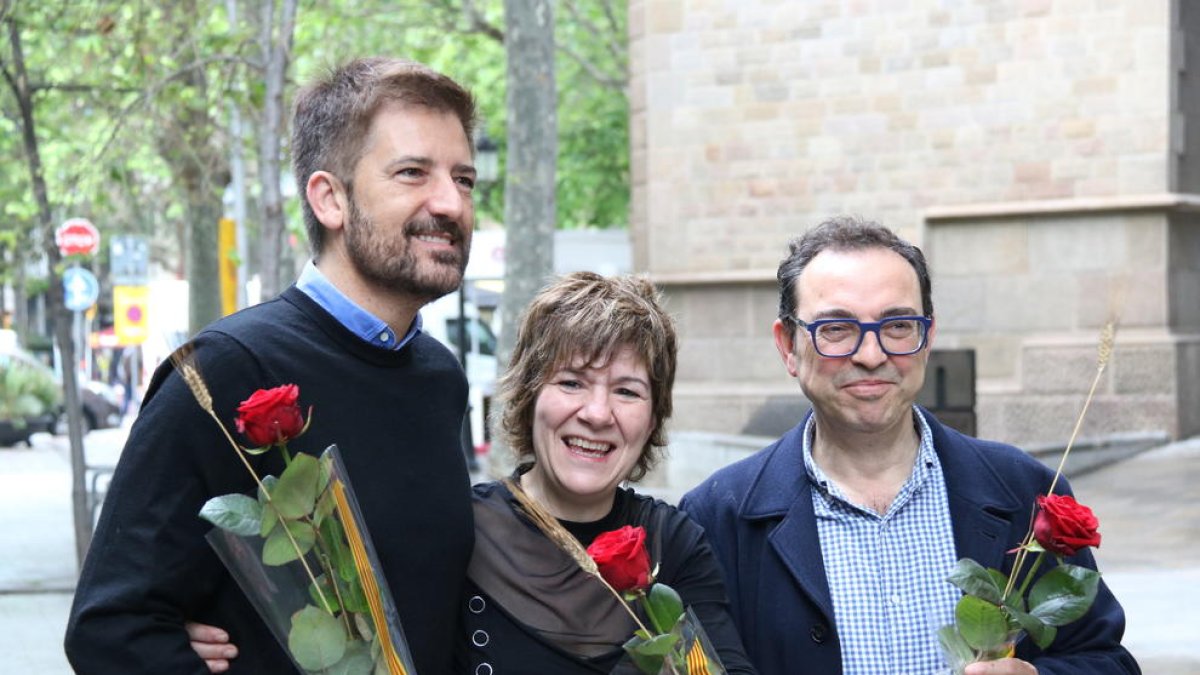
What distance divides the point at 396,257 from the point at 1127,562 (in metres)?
8.07

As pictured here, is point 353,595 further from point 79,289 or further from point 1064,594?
point 79,289

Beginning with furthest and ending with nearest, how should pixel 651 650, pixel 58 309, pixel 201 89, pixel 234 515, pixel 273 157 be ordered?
pixel 201 89
pixel 58 309
pixel 273 157
pixel 651 650
pixel 234 515

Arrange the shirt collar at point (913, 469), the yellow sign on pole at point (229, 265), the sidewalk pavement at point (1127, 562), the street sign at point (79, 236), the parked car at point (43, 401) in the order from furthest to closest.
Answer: the parked car at point (43, 401) < the street sign at point (79, 236) < the yellow sign on pole at point (229, 265) < the sidewalk pavement at point (1127, 562) < the shirt collar at point (913, 469)

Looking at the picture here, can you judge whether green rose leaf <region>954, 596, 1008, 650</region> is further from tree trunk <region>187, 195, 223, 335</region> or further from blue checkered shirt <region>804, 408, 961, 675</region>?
tree trunk <region>187, 195, 223, 335</region>

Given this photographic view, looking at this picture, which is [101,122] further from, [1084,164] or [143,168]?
[1084,164]

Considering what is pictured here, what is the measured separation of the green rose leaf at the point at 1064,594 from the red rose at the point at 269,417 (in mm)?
1129

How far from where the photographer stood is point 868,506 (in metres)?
3.24

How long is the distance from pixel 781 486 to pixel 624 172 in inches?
1037

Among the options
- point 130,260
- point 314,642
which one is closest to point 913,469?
point 314,642

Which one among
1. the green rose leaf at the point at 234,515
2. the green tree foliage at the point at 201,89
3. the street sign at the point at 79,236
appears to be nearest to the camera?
the green rose leaf at the point at 234,515

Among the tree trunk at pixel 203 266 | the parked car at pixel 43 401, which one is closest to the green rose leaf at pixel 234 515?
the parked car at pixel 43 401

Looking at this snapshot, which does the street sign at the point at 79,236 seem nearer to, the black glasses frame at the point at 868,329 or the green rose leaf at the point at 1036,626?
the black glasses frame at the point at 868,329

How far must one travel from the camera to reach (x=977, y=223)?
16.2 m

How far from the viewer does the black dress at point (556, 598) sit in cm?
292
